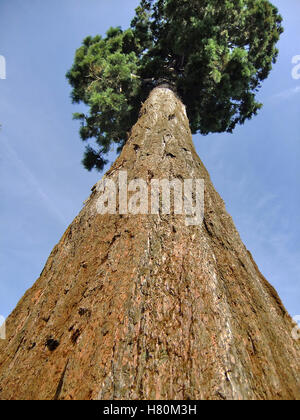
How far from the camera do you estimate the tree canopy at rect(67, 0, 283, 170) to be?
7414 millimetres

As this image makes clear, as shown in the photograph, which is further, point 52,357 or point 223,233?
point 223,233

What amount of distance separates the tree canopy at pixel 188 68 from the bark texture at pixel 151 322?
591 cm

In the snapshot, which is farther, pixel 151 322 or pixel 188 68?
pixel 188 68

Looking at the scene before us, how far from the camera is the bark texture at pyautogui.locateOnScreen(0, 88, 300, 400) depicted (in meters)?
1.53

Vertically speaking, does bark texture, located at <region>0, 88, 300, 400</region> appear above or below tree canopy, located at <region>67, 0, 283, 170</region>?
below

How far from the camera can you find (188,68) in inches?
296

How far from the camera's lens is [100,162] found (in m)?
9.96

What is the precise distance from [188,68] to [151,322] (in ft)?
24.8

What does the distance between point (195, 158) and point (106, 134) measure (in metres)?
6.05

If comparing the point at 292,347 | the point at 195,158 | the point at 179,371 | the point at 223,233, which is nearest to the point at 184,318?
the point at 179,371

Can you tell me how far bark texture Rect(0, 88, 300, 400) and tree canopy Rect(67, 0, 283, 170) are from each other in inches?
233

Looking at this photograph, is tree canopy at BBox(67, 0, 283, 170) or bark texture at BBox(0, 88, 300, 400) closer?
bark texture at BBox(0, 88, 300, 400)

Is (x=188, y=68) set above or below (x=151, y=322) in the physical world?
above

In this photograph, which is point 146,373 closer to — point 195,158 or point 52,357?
point 52,357
